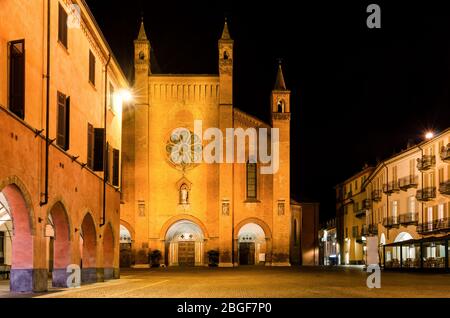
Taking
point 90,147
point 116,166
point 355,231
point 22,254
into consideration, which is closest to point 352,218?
point 355,231

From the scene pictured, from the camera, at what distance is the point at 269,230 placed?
169 feet

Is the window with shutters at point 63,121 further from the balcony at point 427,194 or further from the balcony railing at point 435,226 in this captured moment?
the balcony at point 427,194

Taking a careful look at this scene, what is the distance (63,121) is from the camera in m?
21.9

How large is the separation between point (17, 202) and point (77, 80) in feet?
23.3

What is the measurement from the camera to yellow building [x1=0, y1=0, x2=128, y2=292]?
57.3 ft

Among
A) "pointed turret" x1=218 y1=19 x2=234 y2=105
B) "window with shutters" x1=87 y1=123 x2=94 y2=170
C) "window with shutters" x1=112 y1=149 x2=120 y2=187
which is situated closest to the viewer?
"window with shutters" x1=87 y1=123 x2=94 y2=170

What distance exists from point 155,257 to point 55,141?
30267 millimetres

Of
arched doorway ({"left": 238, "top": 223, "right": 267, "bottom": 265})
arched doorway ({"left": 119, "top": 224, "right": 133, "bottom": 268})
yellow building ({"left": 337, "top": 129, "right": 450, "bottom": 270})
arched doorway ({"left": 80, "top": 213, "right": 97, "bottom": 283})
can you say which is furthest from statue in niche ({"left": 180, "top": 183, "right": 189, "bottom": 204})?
arched doorway ({"left": 80, "top": 213, "right": 97, "bottom": 283})

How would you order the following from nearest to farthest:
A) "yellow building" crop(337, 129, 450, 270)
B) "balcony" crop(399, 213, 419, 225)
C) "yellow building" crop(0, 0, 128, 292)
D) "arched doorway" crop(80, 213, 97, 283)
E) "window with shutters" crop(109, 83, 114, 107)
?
1. "yellow building" crop(0, 0, 128, 292)
2. "arched doorway" crop(80, 213, 97, 283)
3. "window with shutters" crop(109, 83, 114, 107)
4. "yellow building" crop(337, 129, 450, 270)
5. "balcony" crop(399, 213, 419, 225)

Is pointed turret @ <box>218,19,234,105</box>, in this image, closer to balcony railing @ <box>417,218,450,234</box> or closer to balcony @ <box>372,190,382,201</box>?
balcony railing @ <box>417,218,450,234</box>

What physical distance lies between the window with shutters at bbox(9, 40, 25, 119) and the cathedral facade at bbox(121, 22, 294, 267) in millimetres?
33226
